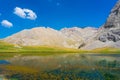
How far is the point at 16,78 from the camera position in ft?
177

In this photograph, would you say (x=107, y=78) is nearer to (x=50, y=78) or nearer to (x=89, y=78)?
(x=89, y=78)

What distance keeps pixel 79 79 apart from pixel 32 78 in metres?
9.98

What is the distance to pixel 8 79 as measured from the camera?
5216cm

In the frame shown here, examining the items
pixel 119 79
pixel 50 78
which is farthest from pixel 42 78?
pixel 119 79

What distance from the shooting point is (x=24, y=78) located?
53594 millimetres

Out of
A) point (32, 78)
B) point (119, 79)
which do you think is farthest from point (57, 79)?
point (119, 79)

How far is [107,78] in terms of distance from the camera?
53812 mm

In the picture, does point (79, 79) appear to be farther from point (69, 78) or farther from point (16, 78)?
point (16, 78)

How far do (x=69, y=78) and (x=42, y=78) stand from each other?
18.7 feet

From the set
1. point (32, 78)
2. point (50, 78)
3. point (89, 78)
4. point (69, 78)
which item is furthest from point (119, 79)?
point (32, 78)

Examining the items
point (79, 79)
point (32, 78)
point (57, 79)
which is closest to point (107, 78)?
point (79, 79)

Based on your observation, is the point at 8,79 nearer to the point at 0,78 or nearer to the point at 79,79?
the point at 0,78

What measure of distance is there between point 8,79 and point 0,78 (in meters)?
2.33

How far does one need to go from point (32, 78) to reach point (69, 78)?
7.83 meters
